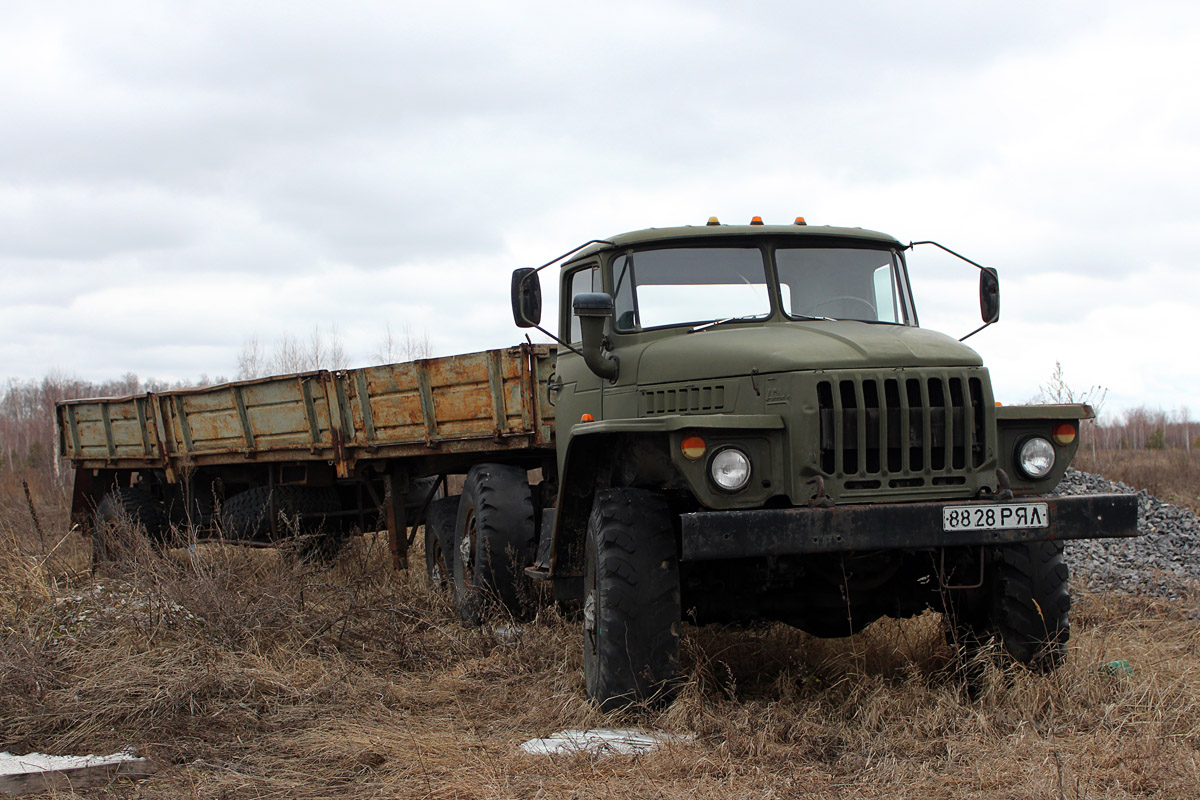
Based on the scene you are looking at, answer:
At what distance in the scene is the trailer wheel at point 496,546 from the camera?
7086 millimetres

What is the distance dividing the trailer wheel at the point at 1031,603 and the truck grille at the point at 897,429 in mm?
665

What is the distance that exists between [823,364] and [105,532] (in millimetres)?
6327

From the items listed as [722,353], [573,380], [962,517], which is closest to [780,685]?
[962,517]

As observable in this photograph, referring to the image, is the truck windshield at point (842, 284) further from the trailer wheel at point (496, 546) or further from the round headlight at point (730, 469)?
the trailer wheel at point (496, 546)

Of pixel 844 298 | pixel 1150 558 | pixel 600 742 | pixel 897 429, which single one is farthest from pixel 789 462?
pixel 1150 558

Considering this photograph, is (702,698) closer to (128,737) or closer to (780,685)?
(780,685)

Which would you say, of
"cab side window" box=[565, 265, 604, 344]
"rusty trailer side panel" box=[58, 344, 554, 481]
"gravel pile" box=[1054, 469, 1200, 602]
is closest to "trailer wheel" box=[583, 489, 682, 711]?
"cab side window" box=[565, 265, 604, 344]

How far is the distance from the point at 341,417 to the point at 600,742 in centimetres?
544

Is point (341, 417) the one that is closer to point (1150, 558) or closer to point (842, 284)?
point (842, 284)

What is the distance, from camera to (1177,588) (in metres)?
9.30

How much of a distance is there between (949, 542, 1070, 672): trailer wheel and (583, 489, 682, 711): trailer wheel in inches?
62.3

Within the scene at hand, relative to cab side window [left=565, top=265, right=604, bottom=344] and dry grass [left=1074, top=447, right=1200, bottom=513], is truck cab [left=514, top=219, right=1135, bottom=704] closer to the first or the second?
cab side window [left=565, top=265, right=604, bottom=344]

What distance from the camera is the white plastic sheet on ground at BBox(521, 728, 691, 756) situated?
428 cm

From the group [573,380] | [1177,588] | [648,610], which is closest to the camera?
[648,610]
